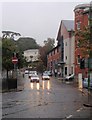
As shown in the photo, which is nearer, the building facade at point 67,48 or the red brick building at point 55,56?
the building facade at point 67,48

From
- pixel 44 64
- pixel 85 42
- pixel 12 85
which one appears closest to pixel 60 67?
pixel 44 64

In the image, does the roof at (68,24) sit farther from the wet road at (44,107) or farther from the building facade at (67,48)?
the wet road at (44,107)

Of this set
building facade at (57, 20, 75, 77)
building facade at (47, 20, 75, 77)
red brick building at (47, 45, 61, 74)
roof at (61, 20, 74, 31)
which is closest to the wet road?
building facade at (47, 20, 75, 77)

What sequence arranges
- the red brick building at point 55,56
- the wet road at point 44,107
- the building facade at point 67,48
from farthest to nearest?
the red brick building at point 55,56, the building facade at point 67,48, the wet road at point 44,107

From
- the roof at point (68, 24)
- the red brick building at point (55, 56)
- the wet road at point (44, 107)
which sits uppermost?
the roof at point (68, 24)

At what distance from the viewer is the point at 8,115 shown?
54.6 ft

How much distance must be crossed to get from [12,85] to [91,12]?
20.0 metres

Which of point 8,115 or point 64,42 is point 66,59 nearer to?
point 64,42

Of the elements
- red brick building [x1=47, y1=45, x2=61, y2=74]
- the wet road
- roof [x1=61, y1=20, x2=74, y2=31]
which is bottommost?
the wet road

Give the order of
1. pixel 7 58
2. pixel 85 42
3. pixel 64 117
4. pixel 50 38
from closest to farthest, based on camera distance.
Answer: pixel 64 117
pixel 85 42
pixel 7 58
pixel 50 38

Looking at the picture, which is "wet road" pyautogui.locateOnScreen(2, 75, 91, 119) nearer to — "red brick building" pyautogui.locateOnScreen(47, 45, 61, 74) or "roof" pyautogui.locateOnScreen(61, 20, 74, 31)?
"roof" pyautogui.locateOnScreen(61, 20, 74, 31)

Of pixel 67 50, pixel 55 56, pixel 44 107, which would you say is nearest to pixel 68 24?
pixel 67 50

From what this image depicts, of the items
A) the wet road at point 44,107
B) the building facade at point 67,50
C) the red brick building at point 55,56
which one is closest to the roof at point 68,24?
the building facade at point 67,50

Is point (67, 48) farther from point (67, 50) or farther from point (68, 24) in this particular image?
point (68, 24)
